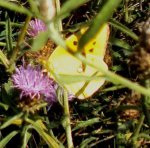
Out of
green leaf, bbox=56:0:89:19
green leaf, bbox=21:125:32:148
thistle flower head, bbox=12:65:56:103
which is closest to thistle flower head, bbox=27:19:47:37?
thistle flower head, bbox=12:65:56:103

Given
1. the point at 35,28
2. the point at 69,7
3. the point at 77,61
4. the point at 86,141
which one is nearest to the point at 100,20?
the point at 69,7

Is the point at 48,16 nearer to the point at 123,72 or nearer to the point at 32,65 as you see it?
the point at 32,65

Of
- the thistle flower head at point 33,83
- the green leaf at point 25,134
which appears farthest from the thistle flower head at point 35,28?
the green leaf at point 25,134

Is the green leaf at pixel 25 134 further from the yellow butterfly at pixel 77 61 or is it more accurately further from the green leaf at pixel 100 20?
the green leaf at pixel 100 20

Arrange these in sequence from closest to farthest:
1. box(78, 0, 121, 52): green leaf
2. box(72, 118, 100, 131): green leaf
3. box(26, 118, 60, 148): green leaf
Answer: box(78, 0, 121, 52): green leaf → box(26, 118, 60, 148): green leaf → box(72, 118, 100, 131): green leaf

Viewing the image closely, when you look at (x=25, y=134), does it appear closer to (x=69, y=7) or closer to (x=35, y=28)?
(x=35, y=28)

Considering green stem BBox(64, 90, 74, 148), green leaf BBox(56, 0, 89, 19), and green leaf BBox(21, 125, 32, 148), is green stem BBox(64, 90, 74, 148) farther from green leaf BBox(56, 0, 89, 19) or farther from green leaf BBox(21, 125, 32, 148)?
green leaf BBox(56, 0, 89, 19)

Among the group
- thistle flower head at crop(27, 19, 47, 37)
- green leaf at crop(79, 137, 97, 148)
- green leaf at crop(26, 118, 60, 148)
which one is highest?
thistle flower head at crop(27, 19, 47, 37)

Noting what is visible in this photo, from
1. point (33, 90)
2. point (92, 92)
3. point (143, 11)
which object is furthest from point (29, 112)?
point (143, 11)

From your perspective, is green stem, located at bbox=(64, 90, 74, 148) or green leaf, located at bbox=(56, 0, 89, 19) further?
green stem, located at bbox=(64, 90, 74, 148)
